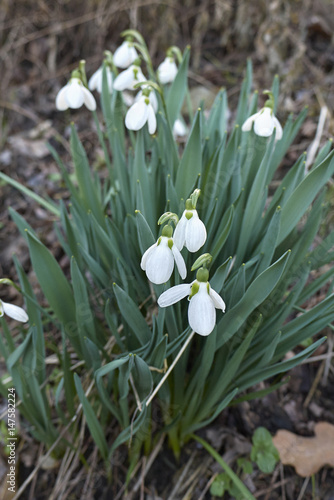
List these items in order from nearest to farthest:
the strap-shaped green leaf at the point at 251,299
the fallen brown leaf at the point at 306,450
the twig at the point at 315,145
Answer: the strap-shaped green leaf at the point at 251,299, the fallen brown leaf at the point at 306,450, the twig at the point at 315,145

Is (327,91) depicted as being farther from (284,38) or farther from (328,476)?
(328,476)

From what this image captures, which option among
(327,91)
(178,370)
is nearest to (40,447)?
(178,370)

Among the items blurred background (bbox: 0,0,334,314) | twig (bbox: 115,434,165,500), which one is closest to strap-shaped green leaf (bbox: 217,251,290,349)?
twig (bbox: 115,434,165,500)

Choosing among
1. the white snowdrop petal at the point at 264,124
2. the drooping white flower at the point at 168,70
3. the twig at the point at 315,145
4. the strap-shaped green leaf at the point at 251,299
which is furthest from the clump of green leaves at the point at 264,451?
the drooping white flower at the point at 168,70

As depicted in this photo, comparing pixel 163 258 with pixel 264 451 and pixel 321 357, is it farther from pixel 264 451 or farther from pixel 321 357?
pixel 321 357

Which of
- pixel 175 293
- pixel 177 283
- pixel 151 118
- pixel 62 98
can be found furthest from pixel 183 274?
pixel 62 98

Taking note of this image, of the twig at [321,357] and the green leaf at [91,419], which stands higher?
the green leaf at [91,419]

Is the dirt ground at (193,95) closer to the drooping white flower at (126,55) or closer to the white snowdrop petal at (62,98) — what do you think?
the white snowdrop petal at (62,98)
